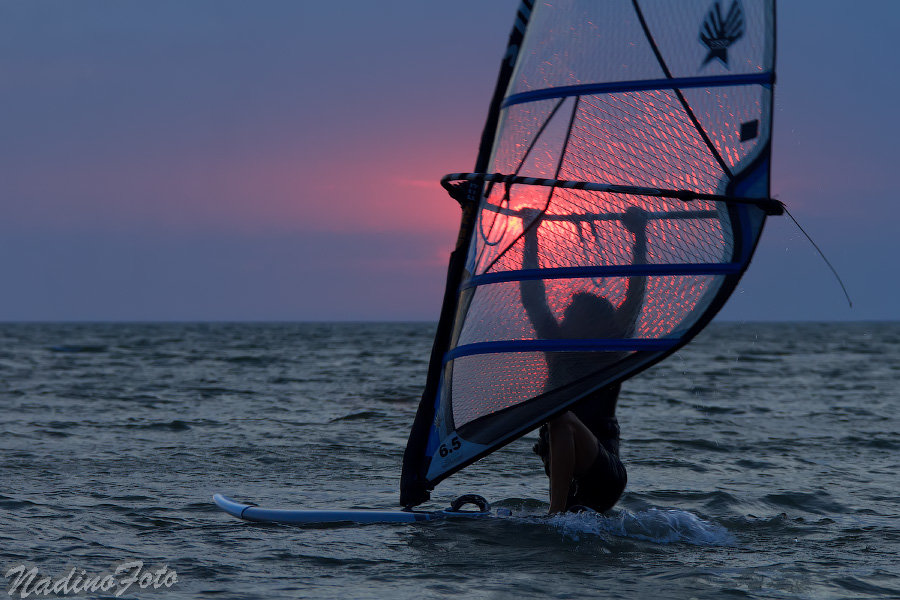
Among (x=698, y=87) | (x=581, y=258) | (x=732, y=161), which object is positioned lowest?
(x=581, y=258)

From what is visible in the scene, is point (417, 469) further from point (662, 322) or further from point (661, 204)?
point (661, 204)

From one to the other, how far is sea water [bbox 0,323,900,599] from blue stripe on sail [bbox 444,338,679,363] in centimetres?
99

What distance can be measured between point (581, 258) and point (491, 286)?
47 cm

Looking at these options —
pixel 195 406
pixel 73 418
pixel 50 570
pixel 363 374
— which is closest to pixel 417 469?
pixel 50 570

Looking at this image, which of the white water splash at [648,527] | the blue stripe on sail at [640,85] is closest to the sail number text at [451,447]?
the white water splash at [648,527]

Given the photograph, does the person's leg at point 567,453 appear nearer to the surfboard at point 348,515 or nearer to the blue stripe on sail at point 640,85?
the surfboard at point 348,515

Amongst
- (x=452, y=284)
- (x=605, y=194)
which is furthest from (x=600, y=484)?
(x=605, y=194)

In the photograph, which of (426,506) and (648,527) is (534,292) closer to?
(648,527)

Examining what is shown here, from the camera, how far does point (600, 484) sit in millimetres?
5164

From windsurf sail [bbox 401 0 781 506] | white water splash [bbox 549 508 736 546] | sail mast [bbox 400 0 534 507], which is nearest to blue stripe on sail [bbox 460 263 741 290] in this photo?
windsurf sail [bbox 401 0 781 506]

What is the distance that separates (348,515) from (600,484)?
145 cm

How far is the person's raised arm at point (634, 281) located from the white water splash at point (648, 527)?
3.82 feet

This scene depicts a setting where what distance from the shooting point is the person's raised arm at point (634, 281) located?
4.48 m

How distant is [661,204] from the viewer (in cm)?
444
